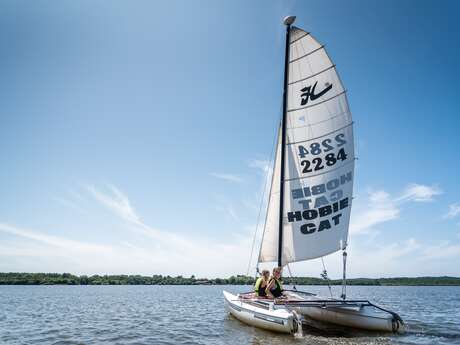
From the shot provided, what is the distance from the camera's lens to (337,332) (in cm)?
1297

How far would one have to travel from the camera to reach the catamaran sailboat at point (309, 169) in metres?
16.0

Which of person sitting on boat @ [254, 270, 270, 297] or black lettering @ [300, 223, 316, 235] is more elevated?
black lettering @ [300, 223, 316, 235]

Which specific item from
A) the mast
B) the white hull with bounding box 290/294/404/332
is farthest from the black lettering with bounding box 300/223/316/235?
the white hull with bounding box 290/294/404/332

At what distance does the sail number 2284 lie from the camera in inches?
645

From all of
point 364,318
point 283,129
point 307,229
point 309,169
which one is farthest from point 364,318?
point 283,129

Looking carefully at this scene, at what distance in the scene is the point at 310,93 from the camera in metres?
17.0

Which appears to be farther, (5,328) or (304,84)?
(304,84)

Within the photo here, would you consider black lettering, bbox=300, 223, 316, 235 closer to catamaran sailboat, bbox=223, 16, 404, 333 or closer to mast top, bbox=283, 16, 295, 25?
catamaran sailboat, bbox=223, 16, 404, 333

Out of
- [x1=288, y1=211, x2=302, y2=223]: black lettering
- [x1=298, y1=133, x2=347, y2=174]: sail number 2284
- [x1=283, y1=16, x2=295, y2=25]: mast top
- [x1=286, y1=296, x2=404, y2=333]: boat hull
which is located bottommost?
[x1=286, y1=296, x2=404, y2=333]: boat hull

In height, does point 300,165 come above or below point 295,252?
above

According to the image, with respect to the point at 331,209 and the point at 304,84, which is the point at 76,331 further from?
the point at 304,84

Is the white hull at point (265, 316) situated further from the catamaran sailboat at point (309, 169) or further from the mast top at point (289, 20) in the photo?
the mast top at point (289, 20)

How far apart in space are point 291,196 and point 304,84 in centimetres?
530

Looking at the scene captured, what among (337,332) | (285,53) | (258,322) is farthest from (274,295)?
(285,53)
